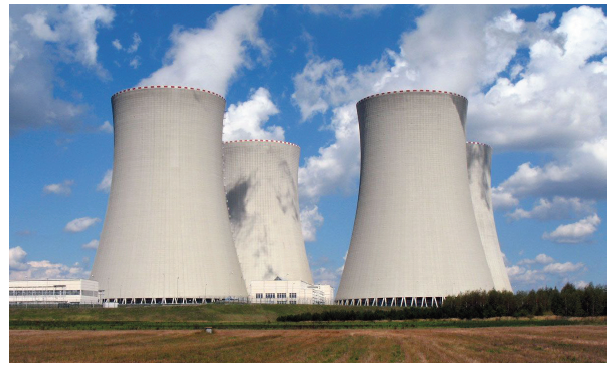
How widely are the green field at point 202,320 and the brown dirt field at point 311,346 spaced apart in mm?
4401

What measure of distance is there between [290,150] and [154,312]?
21178mm

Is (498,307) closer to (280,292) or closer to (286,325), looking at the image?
(286,325)

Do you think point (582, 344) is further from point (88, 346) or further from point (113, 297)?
point (113, 297)

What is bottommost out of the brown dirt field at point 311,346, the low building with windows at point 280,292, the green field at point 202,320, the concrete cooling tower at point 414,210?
the brown dirt field at point 311,346

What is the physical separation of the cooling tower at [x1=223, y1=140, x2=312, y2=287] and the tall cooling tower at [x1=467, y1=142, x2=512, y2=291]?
541 inches

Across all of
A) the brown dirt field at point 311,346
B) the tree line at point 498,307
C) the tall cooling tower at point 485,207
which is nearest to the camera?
the brown dirt field at point 311,346

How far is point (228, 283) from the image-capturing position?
4912cm

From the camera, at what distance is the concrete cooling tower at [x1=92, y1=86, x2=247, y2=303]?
46250 millimetres

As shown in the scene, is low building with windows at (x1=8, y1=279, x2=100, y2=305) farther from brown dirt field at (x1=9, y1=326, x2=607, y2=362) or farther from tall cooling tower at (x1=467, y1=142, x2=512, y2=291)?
tall cooling tower at (x1=467, y1=142, x2=512, y2=291)

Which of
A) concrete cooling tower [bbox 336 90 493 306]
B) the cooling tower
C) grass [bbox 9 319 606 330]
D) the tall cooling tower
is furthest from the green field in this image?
the tall cooling tower

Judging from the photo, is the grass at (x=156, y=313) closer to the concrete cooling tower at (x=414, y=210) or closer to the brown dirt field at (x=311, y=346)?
the concrete cooling tower at (x=414, y=210)

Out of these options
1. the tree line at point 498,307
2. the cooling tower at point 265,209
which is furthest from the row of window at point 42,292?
the cooling tower at point 265,209

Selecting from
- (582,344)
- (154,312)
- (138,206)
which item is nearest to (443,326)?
(582,344)

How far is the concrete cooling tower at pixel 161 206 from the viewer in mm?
46250
